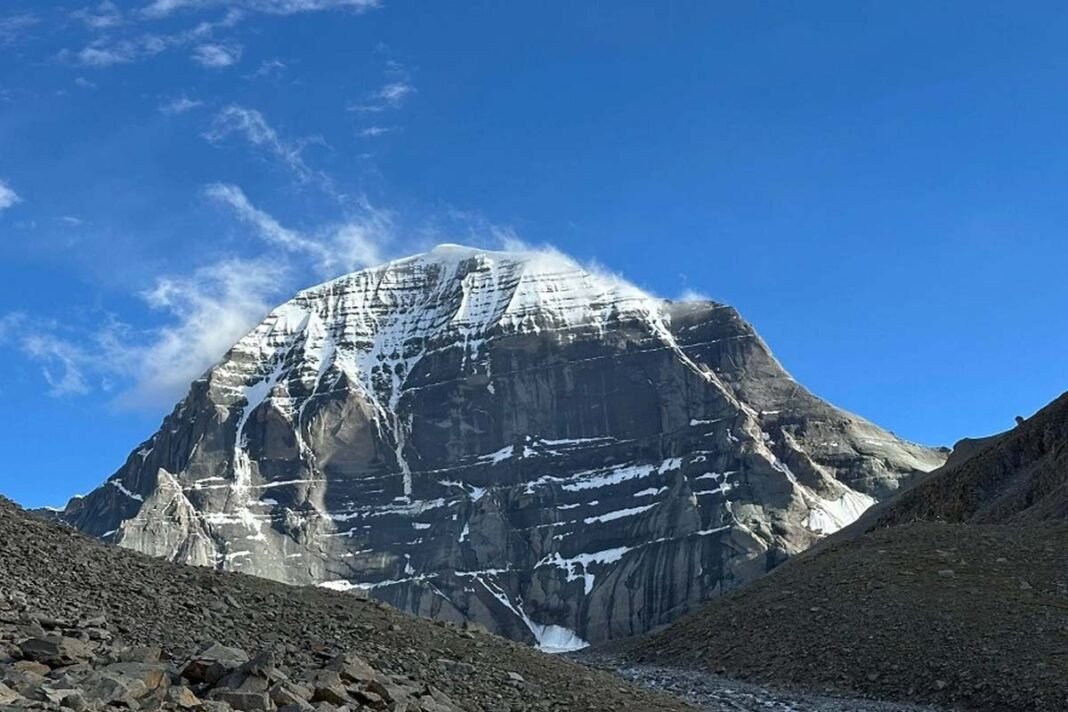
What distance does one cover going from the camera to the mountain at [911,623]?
114ft

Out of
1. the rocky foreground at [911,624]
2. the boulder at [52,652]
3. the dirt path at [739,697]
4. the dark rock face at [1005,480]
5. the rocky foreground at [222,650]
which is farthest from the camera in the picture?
the dark rock face at [1005,480]

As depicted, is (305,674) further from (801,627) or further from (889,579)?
(889,579)

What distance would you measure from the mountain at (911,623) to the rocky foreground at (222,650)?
1035 cm

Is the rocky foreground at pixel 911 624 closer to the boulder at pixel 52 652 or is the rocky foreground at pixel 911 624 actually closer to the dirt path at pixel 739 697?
the dirt path at pixel 739 697

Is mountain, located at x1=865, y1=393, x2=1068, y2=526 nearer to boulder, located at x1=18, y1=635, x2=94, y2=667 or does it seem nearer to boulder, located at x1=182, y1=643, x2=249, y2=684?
boulder, located at x1=182, y1=643, x2=249, y2=684

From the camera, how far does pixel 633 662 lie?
45438 millimetres

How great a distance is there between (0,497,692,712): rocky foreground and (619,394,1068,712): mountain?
10347 mm

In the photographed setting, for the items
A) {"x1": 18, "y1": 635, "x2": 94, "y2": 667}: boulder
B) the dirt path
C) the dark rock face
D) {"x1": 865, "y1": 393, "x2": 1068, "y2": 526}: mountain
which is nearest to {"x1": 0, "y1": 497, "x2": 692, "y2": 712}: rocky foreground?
{"x1": 18, "y1": 635, "x2": 94, "y2": 667}: boulder

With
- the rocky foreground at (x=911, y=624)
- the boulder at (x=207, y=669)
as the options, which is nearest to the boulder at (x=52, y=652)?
the boulder at (x=207, y=669)

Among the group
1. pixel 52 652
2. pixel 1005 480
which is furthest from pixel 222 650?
pixel 1005 480

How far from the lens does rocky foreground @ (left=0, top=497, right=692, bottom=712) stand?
17.1m

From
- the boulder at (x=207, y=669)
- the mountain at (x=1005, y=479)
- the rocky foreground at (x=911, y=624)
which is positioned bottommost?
the boulder at (x=207, y=669)

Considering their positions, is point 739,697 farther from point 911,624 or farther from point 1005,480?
point 1005,480

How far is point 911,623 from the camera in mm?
39000
